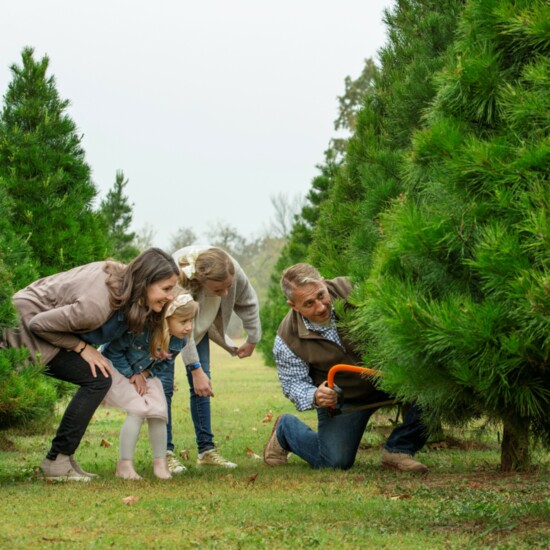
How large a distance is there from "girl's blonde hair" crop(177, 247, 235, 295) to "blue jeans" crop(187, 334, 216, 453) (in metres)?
0.63

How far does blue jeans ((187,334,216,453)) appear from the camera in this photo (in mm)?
6973

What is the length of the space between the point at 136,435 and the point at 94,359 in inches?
22.2

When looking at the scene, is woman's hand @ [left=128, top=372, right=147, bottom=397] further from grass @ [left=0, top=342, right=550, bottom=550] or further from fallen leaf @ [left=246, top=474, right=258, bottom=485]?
fallen leaf @ [left=246, top=474, right=258, bottom=485]

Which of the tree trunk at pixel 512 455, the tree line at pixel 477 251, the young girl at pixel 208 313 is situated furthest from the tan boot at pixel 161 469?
the tree trunk at pixel 512 455

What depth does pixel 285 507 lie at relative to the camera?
4.83 metres

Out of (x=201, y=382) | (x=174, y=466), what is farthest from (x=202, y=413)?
(x=174, y=466)

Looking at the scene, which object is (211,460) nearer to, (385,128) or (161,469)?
(161,469)

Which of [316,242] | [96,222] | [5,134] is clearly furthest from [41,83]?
[316,242]

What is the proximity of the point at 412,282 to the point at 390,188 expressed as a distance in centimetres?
222

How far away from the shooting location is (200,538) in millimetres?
4137

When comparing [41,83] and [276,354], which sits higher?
[41,83]

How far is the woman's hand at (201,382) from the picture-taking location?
6836mm

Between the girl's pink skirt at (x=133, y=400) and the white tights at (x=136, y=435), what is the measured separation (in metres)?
0.04

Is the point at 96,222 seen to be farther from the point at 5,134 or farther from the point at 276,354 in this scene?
the point at 276,354
